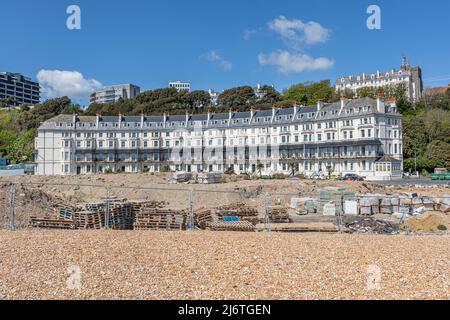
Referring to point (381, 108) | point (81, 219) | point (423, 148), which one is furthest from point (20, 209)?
point (423, 148)

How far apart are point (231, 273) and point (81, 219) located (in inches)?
508

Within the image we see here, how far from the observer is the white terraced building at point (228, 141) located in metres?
71.6

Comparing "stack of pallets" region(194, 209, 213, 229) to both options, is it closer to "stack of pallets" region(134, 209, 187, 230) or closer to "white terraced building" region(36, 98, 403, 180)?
"stack of pallets" region(134, 209, 187, 230)

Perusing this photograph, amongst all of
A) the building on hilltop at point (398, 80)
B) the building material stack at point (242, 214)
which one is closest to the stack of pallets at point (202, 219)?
the building material stack at point (242, 214)

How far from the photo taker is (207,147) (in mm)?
89250

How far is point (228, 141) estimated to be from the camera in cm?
8812

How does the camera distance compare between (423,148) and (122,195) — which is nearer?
(122,195)

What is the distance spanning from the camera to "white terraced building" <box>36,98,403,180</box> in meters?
71.6

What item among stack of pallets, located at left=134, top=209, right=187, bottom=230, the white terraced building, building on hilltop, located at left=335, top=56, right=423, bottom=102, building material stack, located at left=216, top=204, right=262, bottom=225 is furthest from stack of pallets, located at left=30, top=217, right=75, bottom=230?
building on hilltop, located at left=335, top=56, right=423, bottom=102

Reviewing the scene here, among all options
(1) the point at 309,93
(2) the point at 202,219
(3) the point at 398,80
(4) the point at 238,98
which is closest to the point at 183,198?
(2) the point at 202,219

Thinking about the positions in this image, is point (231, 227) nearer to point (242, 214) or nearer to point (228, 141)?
point (242, 214)

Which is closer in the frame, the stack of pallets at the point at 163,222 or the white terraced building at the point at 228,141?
the stack of pallets at the point at 163,222

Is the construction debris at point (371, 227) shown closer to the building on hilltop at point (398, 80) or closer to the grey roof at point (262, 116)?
the grey roof at point (262, 116)
